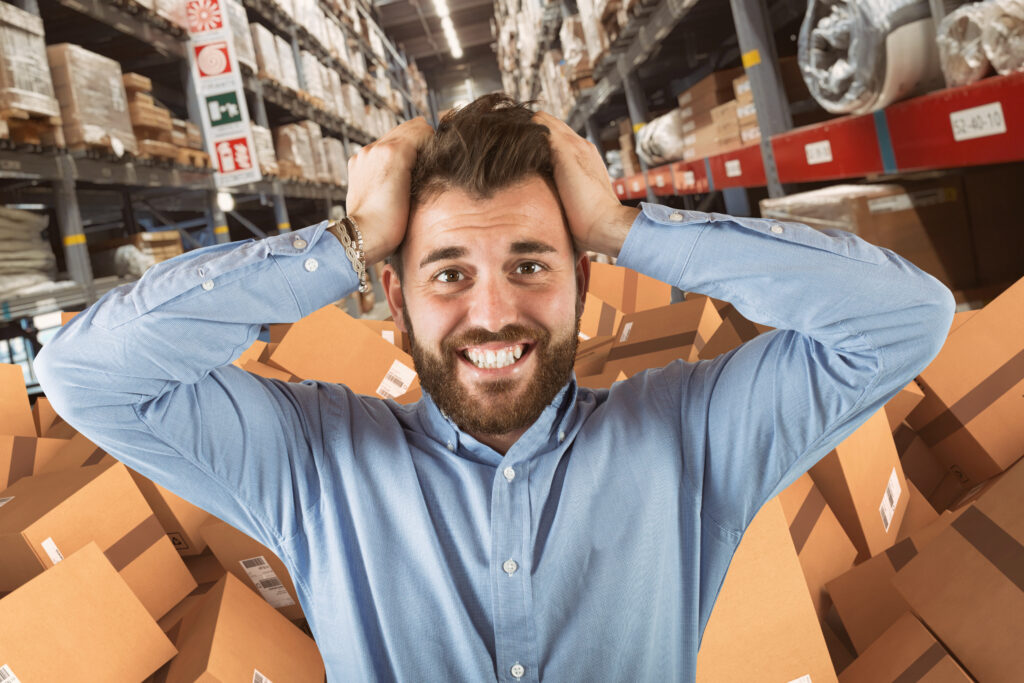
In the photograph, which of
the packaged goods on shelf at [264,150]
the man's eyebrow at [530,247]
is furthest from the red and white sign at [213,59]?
the man's eyebrow at [530,247]

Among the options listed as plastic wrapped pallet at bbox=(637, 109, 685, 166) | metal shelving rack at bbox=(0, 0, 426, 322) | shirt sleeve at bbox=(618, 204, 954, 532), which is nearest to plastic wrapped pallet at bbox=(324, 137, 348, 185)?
metal shelving rack at bbox=(0, 0, 426, 322)

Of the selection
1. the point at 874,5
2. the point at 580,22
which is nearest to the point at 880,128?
the point at 874,5

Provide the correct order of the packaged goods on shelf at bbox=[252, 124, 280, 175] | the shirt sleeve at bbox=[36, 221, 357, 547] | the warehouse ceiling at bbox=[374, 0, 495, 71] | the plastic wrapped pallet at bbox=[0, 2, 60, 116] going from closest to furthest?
1. the shirt sleeve at bbox=[36, 221, 357, 547]
2. the plastic wrapped pallet at bbox=[0, 2, 60, 116]
3. the packaged goods on shelf at bbox=[252, 124, 280, 175]
4. the warehouse ceiling at bbox=[374, 0, 495, 71]

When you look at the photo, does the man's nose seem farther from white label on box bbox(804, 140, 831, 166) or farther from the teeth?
white label on box bbox(804, 140, 831, 166)

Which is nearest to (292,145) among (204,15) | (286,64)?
(286,64)

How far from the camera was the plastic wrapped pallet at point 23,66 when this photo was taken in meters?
3.29

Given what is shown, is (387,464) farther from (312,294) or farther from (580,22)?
(580,22)

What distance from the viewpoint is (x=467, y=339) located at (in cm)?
119

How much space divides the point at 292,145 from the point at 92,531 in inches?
256

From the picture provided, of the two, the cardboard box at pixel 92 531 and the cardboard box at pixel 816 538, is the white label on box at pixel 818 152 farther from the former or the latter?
the cardboard box at pixel 92 531

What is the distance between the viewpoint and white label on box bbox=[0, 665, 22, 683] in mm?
1125

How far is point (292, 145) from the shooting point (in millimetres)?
7367

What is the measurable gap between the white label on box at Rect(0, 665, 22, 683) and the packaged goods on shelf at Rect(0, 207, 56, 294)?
10.7 ft

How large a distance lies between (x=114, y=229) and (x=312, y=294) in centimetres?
945
